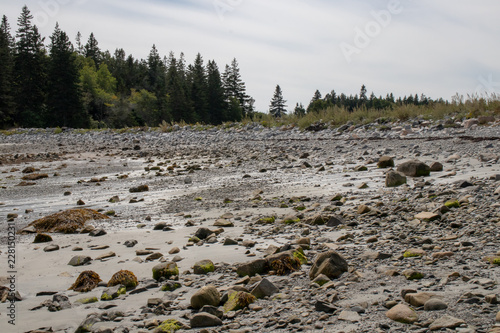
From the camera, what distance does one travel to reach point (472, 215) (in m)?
3.86

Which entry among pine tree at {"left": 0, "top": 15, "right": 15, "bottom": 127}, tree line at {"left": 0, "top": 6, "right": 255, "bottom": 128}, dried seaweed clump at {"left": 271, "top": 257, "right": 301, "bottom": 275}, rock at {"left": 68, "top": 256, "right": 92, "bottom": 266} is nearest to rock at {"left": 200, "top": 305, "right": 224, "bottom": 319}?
dried seaweed clump at {"left": 271, "top": 257, "right": 301, "bottom": 275}

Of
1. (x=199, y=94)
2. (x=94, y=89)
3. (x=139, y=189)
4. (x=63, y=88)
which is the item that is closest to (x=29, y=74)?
(x=63, y=88)

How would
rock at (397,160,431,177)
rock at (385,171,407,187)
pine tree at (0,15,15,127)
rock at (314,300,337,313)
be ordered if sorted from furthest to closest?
1. pine tree at (0,15,15,127)
2. rock at (397,160,431,177)
3. rock at (385,171,407,187)
4. rock at (314,300,337,313)

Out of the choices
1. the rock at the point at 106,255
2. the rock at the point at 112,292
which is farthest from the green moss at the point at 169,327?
the rock at the point at 106,255

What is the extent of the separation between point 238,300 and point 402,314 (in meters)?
0.96

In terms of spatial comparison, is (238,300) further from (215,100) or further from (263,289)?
(215,100)

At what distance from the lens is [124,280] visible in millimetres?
3168

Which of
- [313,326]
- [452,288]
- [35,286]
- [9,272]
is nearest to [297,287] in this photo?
[313,326]

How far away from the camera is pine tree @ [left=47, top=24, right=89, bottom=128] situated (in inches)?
1790

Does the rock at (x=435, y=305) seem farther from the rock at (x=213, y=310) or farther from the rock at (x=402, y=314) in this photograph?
the rock at (x=213, y=310)

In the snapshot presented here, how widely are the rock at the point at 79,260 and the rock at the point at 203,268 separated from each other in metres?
1.14

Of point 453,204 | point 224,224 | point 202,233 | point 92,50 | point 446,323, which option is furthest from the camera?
point 92,50

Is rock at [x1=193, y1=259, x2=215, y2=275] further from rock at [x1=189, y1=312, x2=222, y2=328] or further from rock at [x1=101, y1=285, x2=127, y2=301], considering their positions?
rock at [x1=189, y1=312, x2=222, y2=328]

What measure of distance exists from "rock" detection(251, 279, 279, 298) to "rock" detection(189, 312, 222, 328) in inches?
14.5
